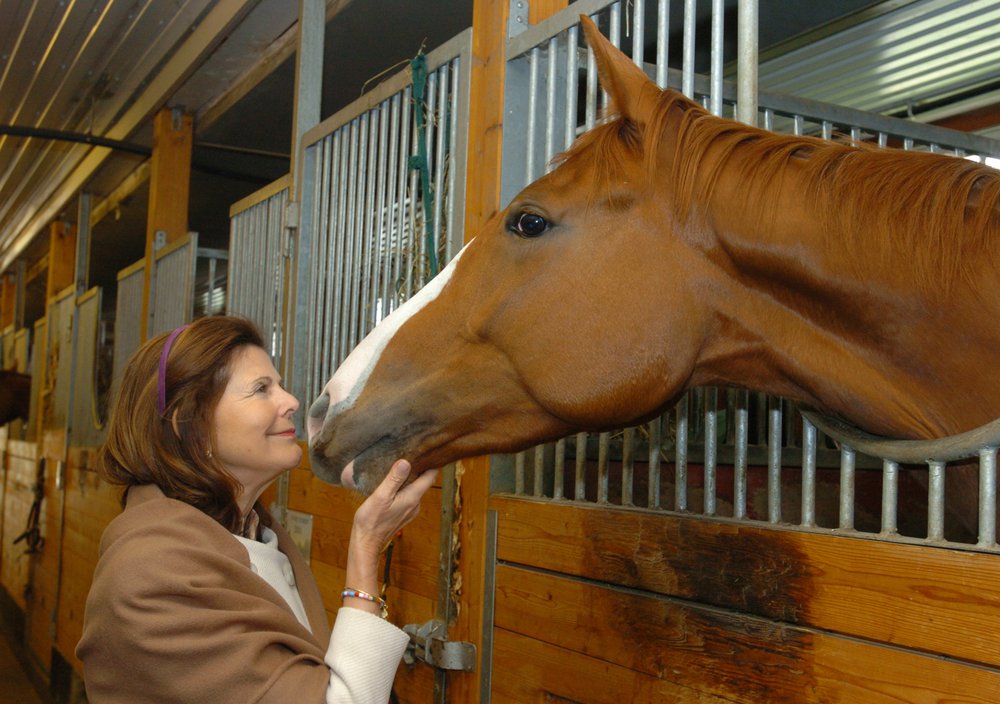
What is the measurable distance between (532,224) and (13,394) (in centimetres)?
837

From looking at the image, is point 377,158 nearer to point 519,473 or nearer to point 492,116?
point 492,116

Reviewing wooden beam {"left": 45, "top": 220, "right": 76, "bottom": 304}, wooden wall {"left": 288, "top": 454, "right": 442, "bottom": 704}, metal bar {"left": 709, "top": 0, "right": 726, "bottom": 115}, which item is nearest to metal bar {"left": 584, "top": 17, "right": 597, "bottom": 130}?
metal bar {"left": 709, "top": 0, "right": 726, "bottom": 115}

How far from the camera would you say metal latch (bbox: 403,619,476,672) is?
6.35 feet

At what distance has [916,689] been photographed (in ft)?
3.61

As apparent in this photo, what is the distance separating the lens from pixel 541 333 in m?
1.34

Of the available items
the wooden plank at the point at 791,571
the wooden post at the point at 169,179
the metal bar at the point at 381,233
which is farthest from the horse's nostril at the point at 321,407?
the wooden post at the point at 169,179

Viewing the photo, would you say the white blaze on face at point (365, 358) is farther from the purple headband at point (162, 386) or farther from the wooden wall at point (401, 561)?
the wooden wall at point (401, 561)

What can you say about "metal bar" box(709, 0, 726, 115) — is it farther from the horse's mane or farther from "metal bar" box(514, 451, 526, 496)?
"metal bar" box(514, 451, 526, 496)

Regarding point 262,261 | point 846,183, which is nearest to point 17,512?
point 262,261

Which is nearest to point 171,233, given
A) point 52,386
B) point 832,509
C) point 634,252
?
point 52,386

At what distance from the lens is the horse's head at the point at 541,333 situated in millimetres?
1287

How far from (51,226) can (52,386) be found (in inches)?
70.2

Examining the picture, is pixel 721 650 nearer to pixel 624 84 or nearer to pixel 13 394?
pixel 624 84

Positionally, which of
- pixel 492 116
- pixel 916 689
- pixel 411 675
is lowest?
pixel 411 675
